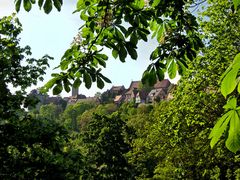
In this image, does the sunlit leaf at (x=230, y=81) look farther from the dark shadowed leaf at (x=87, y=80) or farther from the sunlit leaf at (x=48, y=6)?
the sunlit leaf at (x=48, y=6)

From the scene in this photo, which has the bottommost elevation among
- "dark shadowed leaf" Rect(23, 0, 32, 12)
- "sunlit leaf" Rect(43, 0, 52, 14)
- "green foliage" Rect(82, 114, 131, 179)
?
"green foliage" Rect(82, 114, 131, 179)

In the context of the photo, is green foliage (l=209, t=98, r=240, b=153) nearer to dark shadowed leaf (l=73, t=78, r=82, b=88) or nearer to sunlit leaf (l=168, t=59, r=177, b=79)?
sunlit leaf (l=168, t=59, r=177, b=79)

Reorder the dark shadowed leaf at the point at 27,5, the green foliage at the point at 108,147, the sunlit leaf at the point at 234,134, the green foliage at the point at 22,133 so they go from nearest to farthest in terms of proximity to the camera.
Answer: the sunlit leaf at the point at 234,134 → the dark shadowed leaf at the point at 27,5 → the green foliage at the point at 22,133 → the green foliage at the point at 108,147

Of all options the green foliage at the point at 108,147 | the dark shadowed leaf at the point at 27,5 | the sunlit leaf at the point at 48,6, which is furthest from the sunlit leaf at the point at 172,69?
the green foliage at the point at 108,147

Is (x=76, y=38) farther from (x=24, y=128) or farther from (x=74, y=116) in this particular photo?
(x=74, y=116)

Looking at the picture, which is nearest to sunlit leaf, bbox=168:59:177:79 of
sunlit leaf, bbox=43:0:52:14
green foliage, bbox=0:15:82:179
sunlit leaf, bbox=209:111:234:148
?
sunlit leaf, bbox=43:0:52:14

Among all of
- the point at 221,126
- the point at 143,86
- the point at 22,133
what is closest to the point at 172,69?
the point at 143,86

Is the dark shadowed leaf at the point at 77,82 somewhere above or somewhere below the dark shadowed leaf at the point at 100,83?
above

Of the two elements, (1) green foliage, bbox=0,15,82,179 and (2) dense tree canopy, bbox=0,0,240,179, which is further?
(1) green foliage, bbox=0,15,82,179

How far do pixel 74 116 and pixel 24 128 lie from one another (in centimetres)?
16668

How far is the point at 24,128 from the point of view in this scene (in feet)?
51.9

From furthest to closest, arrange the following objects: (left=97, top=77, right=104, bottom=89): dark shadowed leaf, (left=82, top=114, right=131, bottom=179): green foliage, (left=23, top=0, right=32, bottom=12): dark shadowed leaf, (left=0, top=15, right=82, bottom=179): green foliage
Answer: (left=82, top=114, right=131, bottom=179): green foliage, (left=0, top=15, right=82, bottom=179): green foliage, (left=23, top=0, right=32, bottom=12): dark shadowed leaf, (left=97, top=77, right=104, bottom=89): dark shadowed leaf

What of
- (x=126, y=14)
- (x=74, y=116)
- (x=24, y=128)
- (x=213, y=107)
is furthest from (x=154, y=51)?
(x=74, y=116)

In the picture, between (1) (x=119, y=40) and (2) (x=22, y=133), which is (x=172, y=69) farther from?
(2) (x=22, y=133)
